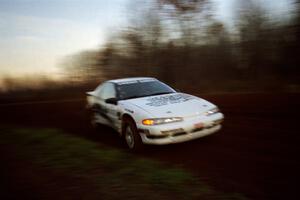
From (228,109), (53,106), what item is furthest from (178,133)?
(53,106)

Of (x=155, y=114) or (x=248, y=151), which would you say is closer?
(x=248, y=151)

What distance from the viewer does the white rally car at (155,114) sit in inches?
232

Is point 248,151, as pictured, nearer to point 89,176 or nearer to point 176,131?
point 176,131

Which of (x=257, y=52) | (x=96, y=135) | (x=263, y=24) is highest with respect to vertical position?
(x=263, y=24)

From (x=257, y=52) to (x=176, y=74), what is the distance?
18.3 ft

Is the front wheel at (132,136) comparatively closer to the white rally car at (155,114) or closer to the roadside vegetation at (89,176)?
the white rally car at (155,114)

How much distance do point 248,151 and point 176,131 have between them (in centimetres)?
138

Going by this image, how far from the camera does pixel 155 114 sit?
19.5 ft

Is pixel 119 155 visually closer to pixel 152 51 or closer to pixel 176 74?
pixel 176 74

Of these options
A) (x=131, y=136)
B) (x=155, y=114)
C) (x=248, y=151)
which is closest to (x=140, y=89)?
(x=131, y=136)

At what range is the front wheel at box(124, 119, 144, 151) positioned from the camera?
6316mm

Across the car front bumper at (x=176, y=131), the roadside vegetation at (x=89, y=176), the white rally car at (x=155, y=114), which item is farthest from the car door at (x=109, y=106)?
the car front bumper at (x=176, y=131)

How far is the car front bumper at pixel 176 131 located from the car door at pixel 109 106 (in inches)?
48.9

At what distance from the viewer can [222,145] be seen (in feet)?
20.9
